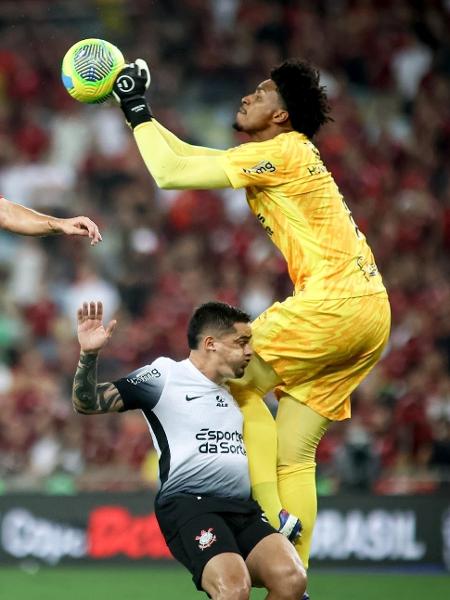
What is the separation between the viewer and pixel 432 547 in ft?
35.0

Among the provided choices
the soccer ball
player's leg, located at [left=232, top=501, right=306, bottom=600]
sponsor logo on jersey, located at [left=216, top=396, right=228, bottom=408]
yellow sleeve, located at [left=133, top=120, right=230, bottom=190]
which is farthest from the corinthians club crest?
the soccer ball

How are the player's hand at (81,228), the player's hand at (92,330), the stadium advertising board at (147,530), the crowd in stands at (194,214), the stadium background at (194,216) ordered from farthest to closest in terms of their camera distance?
the crowd in stands at (194,214) → the stadium background at (194,216) → the stadium advertising board at (147,530) → the player's hand at (92,330) → the player's hand at (81,228)

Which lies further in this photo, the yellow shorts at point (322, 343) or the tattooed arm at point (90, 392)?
the yellow shorts at point (322, 343)

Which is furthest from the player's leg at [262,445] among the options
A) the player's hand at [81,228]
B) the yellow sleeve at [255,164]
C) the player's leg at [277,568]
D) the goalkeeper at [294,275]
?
the player's hand at [81,228]

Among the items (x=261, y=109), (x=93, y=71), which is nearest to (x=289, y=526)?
(x=261, y=109)

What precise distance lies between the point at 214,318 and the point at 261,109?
101 cm

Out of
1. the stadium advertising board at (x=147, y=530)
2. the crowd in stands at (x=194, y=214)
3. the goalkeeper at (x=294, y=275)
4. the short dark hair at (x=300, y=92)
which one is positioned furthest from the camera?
the crowd in stands at (x=194, y=214)

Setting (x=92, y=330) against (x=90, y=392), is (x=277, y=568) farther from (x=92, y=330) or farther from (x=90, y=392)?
(x=92, y=330)

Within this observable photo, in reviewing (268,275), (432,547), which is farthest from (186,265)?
(432,547)

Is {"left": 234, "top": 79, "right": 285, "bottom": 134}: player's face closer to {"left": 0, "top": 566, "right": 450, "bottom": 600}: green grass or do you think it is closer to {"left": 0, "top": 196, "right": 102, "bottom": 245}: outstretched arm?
{"left": 0, "top": 196, "right": 102, "bottom": 245}: outstretched arm

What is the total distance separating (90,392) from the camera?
19.7 feet

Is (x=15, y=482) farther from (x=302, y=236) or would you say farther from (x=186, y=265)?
(x=302, y=236)

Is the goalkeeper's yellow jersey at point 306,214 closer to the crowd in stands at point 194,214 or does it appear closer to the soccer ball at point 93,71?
the soccer ball at point 93,71

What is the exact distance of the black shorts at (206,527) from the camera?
5.96 meters
